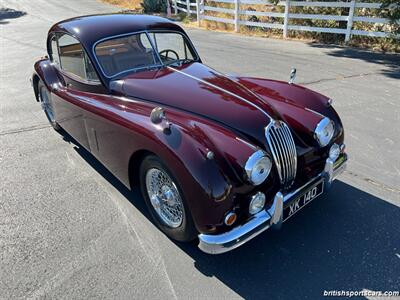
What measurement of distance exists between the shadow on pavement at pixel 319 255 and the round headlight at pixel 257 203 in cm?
51

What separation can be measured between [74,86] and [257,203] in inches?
108

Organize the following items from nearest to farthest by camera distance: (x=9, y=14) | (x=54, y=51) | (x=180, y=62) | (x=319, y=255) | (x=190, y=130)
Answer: (x=190, y=130) → (x=319, y=255) → (x=180, y=62) → (x=54, y=51) → (x=9, y=14)

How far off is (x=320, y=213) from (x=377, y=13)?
939 cm

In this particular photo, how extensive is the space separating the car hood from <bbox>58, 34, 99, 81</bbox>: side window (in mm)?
455

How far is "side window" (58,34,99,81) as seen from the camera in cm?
380

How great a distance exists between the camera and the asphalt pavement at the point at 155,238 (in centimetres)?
259

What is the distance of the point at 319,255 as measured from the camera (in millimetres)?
2811

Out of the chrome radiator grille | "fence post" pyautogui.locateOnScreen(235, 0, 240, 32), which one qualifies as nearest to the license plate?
the chrome radiator grille

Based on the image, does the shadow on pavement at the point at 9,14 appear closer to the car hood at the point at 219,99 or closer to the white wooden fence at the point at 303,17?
the white wooden fence at the point at 303,17

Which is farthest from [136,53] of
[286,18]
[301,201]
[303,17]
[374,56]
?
[286,18]

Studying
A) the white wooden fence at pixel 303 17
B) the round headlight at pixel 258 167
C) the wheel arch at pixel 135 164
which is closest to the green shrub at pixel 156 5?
the white wooden fence at pixel 303 17

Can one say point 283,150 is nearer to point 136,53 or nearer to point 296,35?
point 136,53

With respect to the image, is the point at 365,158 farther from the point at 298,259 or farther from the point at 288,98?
the point at 298,259

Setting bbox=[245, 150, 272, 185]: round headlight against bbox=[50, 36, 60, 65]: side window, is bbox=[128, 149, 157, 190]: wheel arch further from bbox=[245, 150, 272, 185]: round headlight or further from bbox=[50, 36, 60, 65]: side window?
bbox=[50, 36, 60, 65]: side window
